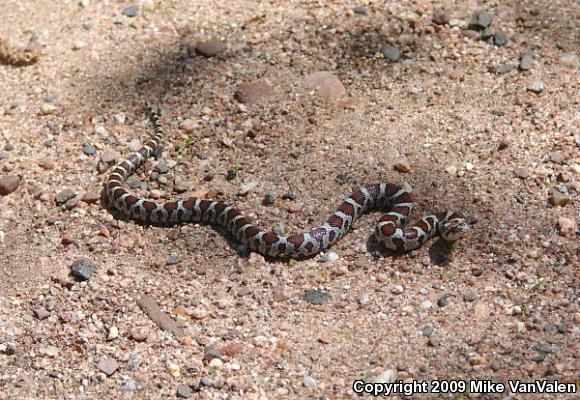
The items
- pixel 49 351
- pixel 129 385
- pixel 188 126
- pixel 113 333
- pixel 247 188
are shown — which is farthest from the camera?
pixel 188 126

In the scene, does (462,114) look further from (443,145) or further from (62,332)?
(62,332)

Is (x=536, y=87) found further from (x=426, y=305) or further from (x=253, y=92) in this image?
(x=426, y=305)

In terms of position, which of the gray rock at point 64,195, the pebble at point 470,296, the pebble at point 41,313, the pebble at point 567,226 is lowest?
the pebble at point 41,313

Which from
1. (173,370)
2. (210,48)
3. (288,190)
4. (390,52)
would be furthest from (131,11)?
(173,370)

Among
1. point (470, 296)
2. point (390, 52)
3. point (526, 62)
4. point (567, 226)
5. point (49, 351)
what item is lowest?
point (49, 351)

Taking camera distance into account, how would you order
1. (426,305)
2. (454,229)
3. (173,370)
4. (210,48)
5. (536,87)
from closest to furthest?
1. (173,370)
2. (426,305)
3. (454,229)
4. (536,87)
5. (210,48)

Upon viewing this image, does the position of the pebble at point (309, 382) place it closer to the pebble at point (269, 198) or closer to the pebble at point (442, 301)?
the pebble at point (442, 301)

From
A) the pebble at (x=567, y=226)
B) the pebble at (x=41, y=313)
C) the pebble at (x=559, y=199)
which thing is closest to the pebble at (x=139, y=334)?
the pebble at (x=41, y=313)
